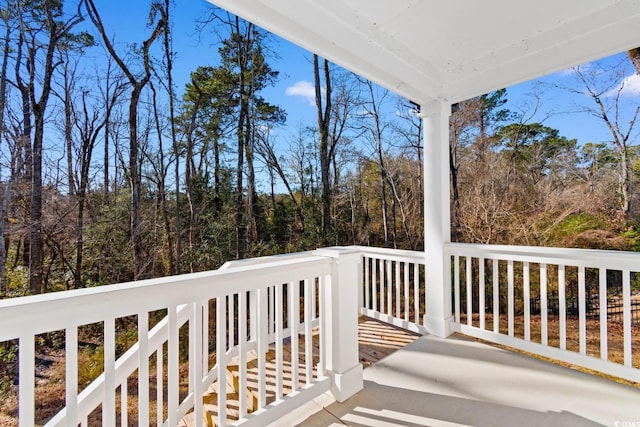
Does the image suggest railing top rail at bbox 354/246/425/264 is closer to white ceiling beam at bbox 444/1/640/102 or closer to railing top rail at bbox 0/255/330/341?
white ceiling beam at bbox 444/1/640/102

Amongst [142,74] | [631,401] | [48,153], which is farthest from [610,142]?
[48,153]

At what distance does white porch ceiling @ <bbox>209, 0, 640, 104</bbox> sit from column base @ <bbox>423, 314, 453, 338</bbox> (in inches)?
89.6

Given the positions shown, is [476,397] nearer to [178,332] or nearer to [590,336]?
[178,332]

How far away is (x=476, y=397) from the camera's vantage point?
1958 mm

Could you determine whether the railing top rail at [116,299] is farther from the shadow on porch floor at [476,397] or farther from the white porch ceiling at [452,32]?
the white porch ceiling at [452,32]

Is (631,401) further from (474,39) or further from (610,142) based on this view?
(610,142)

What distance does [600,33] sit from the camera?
199 centimetres

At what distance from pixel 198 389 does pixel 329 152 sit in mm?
6174

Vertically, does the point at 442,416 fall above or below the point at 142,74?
below

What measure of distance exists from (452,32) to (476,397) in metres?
2.64

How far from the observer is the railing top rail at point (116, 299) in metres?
0.97

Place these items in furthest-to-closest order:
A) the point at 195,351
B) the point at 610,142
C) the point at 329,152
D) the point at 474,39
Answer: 1. the point at 329,152
2. the point at 610,142
3. the point at 474,39
4. the point at 195,351

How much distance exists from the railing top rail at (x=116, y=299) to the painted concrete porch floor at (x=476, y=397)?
97 cm

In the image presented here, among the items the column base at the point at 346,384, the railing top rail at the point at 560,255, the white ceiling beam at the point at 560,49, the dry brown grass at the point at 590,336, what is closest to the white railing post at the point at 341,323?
the column base at the point at 346,384
